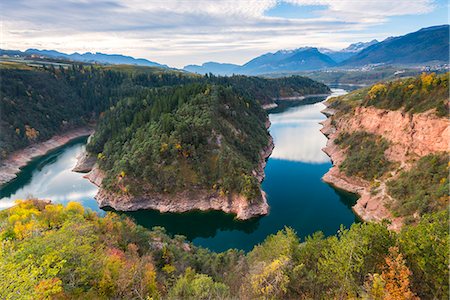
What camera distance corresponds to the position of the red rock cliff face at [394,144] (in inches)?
2255

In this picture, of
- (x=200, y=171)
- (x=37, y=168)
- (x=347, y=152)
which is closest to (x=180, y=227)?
(x=200, y=171)

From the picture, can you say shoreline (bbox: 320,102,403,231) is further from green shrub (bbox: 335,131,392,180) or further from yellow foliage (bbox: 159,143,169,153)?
yellow foliage (bbox: 159,143,169,153)

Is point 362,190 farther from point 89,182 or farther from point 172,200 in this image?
point 89,182

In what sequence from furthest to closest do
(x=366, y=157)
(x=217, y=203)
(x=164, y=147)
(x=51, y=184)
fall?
(x=51, y=184) → (x=366, y=157) → (x=164, y=147) → (x=217, y=203)

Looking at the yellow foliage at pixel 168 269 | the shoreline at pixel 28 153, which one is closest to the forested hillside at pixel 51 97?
the shoreline at pixel 28 153

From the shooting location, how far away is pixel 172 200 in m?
65.6

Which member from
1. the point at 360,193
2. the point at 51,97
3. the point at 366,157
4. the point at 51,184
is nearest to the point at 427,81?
the point at 366,157

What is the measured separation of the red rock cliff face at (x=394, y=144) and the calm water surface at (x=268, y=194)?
3.38 meters

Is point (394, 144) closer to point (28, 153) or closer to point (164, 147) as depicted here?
point (164, 147)

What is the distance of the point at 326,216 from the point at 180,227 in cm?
3087

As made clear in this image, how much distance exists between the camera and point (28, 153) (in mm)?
103438

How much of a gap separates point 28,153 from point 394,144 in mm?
116739

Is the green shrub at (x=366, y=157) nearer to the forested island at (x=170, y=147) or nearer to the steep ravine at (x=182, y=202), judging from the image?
the forested island at (x=170, y=147)

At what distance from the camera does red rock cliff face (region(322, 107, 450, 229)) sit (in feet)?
188
